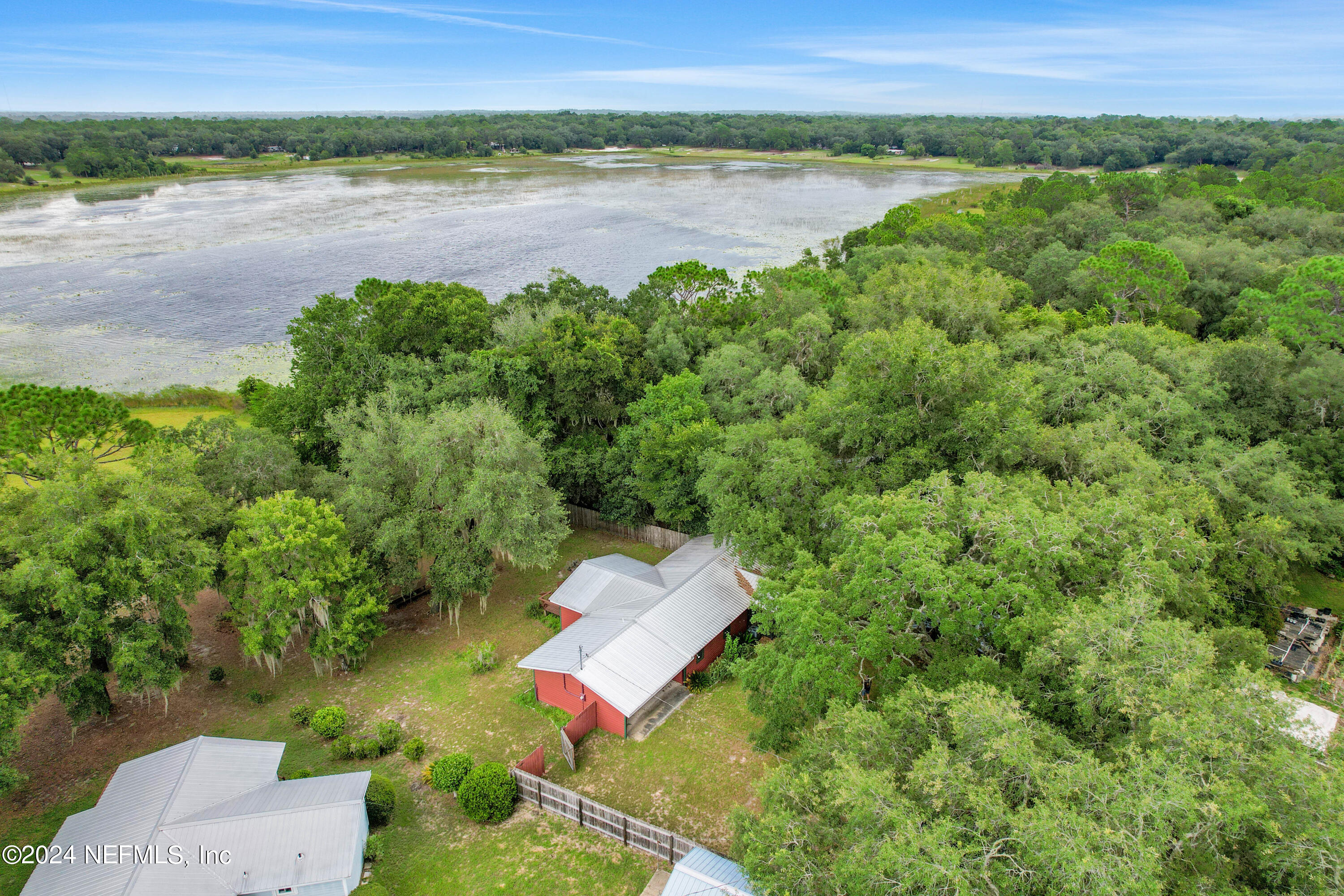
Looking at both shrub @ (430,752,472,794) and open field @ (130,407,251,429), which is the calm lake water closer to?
open field @ (130,407,251,429)

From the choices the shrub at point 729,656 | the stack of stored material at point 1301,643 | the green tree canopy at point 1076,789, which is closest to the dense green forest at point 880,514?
the green tree canopy at point 1076,789

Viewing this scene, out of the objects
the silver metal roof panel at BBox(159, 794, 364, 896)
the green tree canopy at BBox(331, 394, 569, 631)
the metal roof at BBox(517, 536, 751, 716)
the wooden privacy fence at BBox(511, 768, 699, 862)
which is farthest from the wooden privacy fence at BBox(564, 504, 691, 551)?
the silver metal roof panel at BBox(159, 794, 364, 896)

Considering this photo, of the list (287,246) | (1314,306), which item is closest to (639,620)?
(1314,306)

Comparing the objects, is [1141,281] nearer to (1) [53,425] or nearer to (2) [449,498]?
(2) [449,498]

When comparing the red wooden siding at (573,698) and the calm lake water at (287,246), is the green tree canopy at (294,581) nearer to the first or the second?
the red wooden siding at (573,698)

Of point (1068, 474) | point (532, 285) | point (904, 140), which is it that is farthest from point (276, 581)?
point (904, 140)
